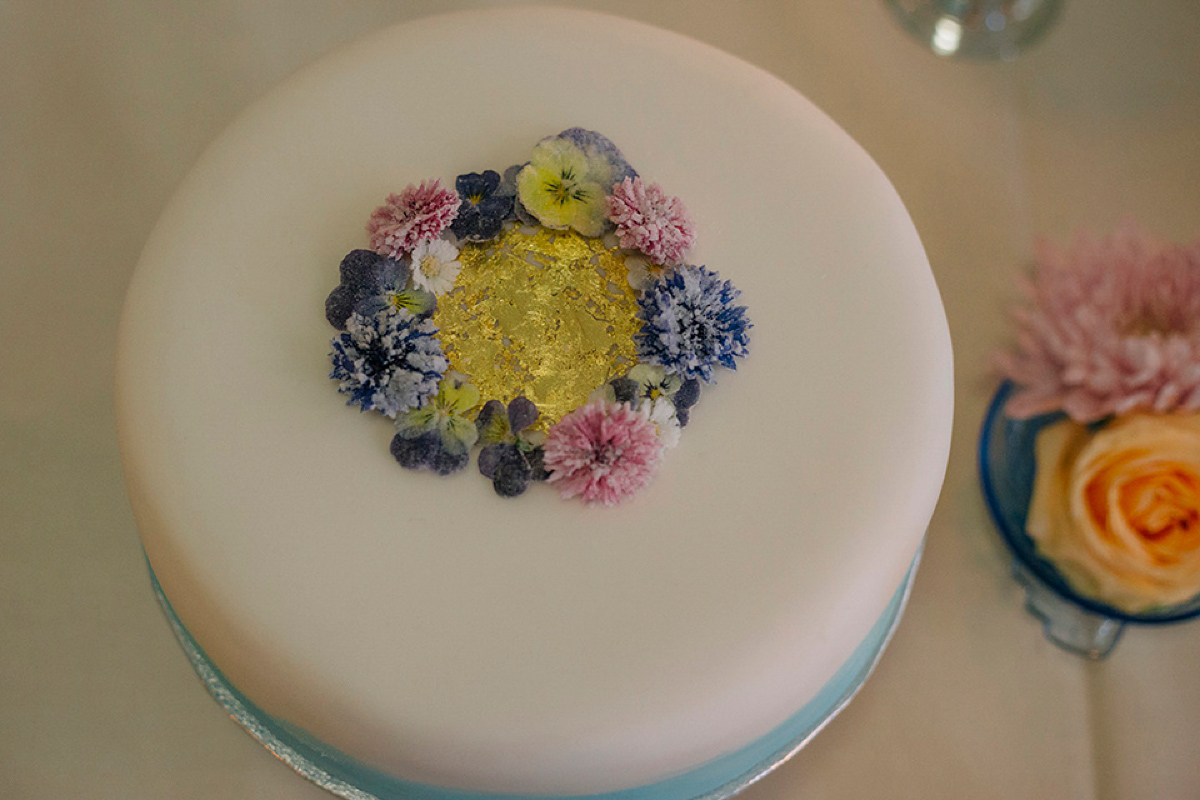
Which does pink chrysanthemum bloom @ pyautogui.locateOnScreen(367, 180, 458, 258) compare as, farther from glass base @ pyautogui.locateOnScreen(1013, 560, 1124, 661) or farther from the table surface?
glass base @ pyautogui.locateOnScreen(1013, 560, 1124, 661)

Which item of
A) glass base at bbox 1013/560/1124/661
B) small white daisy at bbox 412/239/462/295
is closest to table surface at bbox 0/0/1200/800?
glass base at bbox 1013/560/1124/661

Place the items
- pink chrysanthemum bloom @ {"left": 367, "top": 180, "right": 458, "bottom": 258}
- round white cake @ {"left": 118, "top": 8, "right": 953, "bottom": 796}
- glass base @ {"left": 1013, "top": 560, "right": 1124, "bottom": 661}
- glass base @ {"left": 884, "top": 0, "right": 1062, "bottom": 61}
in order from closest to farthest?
round white cake @ {"left": 118, "top": 8, "right": 953, "bottom": 796} < pink chrysanthemum bloom @ {"left": 367, "top": 180, "right": 458, "bottom": 258} < glass base @ {"left": 1013, "top": 560, "right": 1124, "bottom": 661} < glass base @ {"left": 884, "top": 0, "right": 1062, "bottom": 61}

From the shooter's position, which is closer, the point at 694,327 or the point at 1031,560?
the point at 694,327

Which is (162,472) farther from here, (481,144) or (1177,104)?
(1177,104)

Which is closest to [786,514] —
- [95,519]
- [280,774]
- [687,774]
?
[687,774]

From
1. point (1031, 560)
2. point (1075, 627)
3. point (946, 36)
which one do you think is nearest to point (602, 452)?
point (1031, 560)

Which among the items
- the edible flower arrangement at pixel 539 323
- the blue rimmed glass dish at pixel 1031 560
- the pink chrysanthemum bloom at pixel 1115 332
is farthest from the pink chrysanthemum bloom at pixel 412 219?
the blue rimmed glass dish at pixel 1031 560

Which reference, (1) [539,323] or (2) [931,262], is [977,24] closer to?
(2) [931,262]
